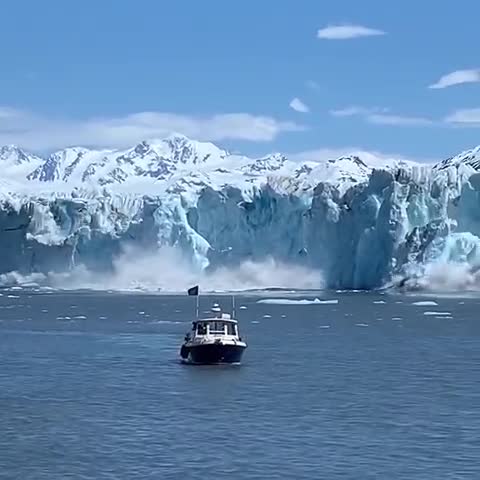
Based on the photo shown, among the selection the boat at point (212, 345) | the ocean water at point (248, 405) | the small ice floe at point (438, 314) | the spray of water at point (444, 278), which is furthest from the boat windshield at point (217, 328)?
the spray of water at point (444, 278)

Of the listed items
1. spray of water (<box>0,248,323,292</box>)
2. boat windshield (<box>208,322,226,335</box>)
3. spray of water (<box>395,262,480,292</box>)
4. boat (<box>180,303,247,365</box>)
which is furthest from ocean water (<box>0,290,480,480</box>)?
spray of water (<box>0,248,323,292</box>)

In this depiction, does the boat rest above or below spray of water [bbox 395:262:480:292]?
below

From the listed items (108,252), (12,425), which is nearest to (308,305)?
(108,252)

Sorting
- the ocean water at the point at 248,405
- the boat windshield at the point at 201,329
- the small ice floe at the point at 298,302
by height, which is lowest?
the ocean water at the point at 248,405

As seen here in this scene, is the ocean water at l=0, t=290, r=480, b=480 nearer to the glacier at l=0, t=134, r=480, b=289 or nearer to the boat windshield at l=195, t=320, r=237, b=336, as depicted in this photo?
the boat windshield at l=195, t=320, r=237, b=336

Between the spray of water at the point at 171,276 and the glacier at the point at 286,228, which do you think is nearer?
the glacier at the point at 286,228

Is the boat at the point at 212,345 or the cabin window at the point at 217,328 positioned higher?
the cabin window at the point at 217,328

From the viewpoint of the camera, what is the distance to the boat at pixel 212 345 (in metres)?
31.3

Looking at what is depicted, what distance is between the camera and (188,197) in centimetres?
7856

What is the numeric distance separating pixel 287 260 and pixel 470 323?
2719cm

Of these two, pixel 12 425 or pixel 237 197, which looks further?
pixel 237 197

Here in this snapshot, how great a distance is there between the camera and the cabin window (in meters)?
32.2

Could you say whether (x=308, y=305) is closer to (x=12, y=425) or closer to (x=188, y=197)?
(x=188, y=197)

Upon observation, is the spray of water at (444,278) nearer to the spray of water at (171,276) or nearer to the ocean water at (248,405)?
the spray of water at (171,276)
